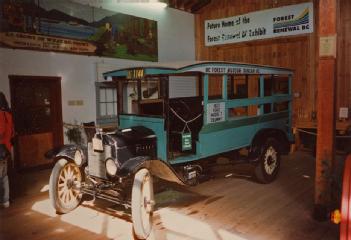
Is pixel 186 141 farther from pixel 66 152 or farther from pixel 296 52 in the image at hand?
pixel 296 52

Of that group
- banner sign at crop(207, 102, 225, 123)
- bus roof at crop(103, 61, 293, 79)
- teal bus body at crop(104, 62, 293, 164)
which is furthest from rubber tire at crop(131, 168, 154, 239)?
banner sign at crop(207, 102, 225, 123)

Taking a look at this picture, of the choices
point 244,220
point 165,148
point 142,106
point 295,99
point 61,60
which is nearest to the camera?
point 244,220

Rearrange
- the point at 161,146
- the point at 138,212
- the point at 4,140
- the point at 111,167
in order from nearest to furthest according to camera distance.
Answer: the point at 138,212
the point at 111,167
the point at 161,146
the point at 4,140

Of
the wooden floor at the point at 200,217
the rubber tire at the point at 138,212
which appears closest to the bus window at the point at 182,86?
the wooden floor at the point at 200,217

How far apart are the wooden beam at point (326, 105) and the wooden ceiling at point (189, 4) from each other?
822 centimetres

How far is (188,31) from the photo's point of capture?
12.9m

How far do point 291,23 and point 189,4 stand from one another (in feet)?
13.4

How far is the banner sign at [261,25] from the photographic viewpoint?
1022 cm

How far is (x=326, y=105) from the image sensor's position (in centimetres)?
461

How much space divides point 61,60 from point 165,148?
15.9 ft

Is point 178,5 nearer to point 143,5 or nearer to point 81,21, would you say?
point 143,5

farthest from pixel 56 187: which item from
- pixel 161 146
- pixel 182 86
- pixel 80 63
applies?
pixel 182 86

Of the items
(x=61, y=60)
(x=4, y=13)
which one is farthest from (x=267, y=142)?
(x=4, y=13)

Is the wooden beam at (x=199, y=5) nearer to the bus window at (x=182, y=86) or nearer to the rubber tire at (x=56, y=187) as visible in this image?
the bus window at (x=182, y=86)
